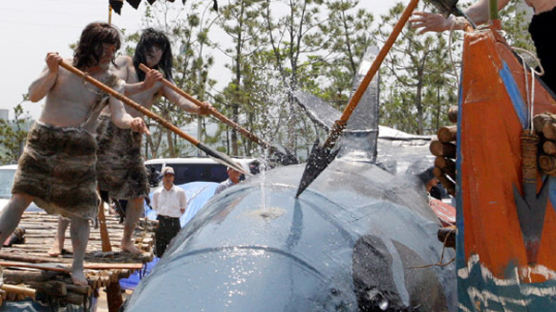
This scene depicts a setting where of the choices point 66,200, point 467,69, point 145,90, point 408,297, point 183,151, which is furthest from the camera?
point 183,151

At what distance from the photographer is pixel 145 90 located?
5.21m

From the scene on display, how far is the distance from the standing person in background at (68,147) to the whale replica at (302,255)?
1.63m

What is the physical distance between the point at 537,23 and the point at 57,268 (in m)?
3.13

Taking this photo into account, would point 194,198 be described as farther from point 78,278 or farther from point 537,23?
point 537,23

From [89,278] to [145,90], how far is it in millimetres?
1458

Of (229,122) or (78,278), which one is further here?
(229,122)

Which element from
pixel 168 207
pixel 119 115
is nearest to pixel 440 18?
pixel 119 115

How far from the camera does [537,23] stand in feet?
10.3

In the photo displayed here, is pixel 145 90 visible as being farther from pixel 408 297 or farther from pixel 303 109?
pixel 408 297

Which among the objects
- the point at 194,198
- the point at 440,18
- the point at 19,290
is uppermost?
the point at 440,18

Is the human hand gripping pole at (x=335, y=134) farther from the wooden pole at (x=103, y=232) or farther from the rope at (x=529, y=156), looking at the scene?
the wooden pole at (x=103, y=232)

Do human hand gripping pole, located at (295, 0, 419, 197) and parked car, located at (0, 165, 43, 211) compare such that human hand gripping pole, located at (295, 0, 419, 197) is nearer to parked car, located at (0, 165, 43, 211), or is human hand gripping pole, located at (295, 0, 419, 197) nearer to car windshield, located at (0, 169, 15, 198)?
parked car, located at (0, 165, 43, 211)

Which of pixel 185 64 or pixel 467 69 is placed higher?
pixel 185 64

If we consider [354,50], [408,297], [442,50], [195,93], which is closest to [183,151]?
A: [195,93]
